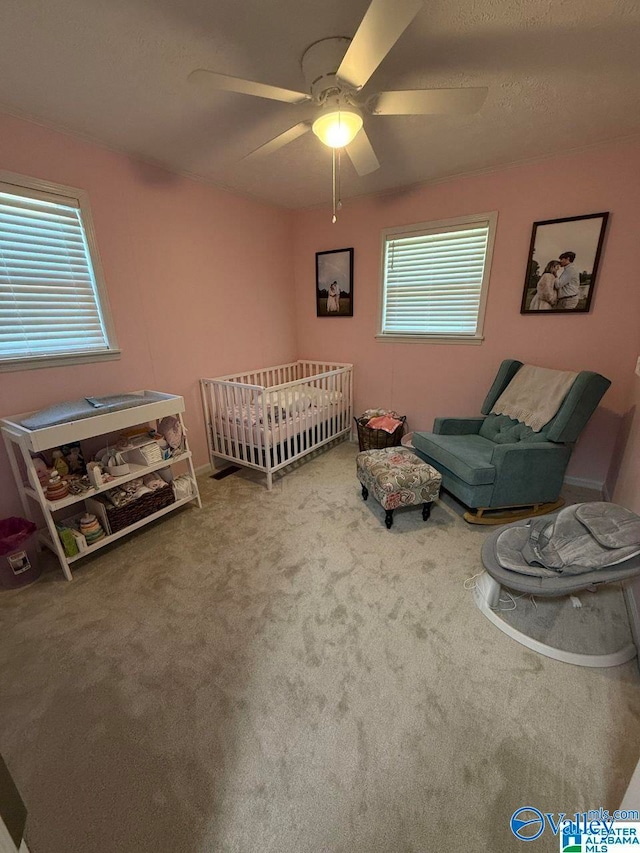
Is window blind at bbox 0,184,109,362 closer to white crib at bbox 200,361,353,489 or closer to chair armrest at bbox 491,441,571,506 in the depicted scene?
white crib at bbox 200,361,353,489

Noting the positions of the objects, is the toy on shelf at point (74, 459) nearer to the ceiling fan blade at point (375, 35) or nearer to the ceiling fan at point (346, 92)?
the ceiling fan at point (346, 92)

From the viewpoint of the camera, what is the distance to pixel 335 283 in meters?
3.53

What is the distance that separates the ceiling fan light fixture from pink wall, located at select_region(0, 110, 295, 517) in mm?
1483

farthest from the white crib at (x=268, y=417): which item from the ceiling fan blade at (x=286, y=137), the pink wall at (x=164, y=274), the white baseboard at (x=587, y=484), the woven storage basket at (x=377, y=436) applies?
the white baseboard at (x=587, y=484)

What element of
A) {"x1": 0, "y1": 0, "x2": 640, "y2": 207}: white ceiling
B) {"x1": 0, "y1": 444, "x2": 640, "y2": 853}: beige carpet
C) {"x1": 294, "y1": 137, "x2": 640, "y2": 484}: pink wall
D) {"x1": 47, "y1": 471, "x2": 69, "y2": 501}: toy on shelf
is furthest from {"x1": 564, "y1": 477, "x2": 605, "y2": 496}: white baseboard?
{"x1": 47, "y1": 471, "x2": 69, "y2": 501}: toy on shelf

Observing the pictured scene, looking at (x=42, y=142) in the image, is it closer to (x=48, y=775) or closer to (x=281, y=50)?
(x=281, y=50)

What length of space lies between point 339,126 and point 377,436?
2213 millimetres

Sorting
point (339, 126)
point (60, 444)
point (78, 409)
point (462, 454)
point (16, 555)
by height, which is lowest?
point (16, 555)

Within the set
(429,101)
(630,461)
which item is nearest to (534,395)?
(630,461)

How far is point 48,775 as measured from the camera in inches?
42.4

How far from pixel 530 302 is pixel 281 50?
7.45 feet

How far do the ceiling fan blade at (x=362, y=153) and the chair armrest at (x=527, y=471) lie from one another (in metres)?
1.83

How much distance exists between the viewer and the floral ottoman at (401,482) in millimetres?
2191

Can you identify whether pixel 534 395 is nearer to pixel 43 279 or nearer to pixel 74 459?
pixel 74 459
